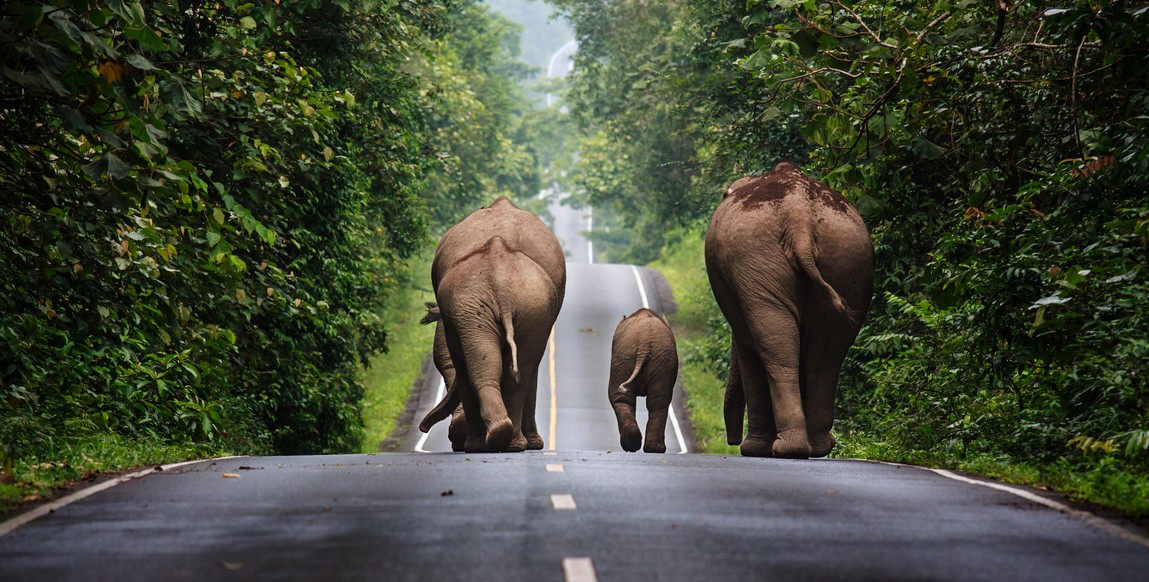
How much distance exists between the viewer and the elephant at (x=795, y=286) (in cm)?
1465

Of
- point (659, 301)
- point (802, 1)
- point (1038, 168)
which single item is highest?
point (802, 1)

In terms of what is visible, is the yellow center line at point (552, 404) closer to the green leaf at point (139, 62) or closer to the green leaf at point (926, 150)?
the green leaf at point (926, 150)

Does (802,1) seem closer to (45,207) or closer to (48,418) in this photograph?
(45,207)

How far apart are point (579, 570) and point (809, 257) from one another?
8835mm

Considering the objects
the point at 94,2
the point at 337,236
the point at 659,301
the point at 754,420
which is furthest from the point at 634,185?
the point at 94,2

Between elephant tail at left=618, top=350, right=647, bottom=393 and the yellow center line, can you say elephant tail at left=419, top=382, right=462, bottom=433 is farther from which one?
the yellow center line

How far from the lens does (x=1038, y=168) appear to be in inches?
572

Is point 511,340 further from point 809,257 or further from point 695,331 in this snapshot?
point 695,331

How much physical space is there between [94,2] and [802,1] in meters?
6.02

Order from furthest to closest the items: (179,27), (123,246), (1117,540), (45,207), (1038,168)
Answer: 1. (179,27)
2. (1038,168)
3. (123,246)
4. (45,207)
5. (1117,540)

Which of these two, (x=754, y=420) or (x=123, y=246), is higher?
(x=123, y=246)

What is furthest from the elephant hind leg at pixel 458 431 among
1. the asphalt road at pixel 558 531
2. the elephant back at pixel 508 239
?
the asphalt road at pixel 558 531

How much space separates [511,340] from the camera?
1482cm

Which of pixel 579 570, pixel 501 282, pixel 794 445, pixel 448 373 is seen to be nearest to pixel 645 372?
pixel 448 373
